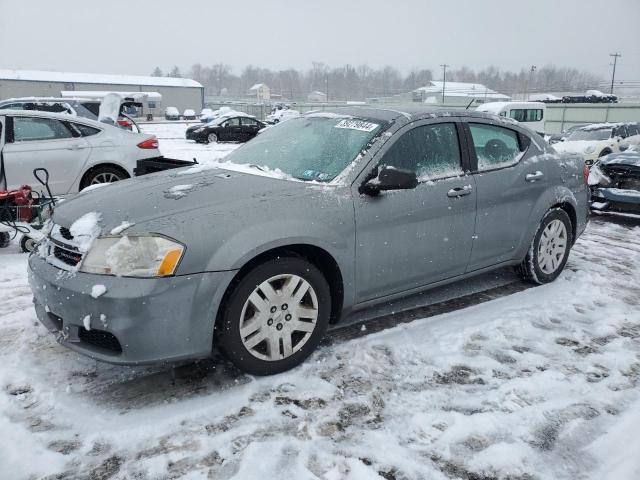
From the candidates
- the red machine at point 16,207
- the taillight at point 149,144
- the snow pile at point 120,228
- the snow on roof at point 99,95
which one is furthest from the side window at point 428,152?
the snow on roof at point 99,95

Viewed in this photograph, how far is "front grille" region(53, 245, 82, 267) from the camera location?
112 inches

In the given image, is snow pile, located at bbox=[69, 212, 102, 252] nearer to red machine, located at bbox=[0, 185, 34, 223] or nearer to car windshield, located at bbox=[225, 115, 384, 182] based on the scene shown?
car windshield, located at bbox=[225, 115, 384, 182]

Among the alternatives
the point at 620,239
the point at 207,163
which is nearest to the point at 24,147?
the point at 207,163

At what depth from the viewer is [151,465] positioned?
233 cm

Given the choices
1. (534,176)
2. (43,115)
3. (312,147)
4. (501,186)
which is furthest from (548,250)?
(43,115)

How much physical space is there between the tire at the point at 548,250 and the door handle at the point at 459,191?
110 cm

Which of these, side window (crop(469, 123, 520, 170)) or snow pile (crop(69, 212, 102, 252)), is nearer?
snow pile (crop(69, 212, 102, 252))

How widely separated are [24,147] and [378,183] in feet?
18.2

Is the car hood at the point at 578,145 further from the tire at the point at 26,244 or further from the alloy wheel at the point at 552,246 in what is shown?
the tire at the point at 26,244

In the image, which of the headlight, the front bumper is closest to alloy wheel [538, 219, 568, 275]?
the front bumper

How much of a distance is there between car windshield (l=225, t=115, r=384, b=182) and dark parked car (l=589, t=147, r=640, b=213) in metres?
5.41

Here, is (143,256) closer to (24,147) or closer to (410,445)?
(410,445)

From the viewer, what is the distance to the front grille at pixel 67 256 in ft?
9.32

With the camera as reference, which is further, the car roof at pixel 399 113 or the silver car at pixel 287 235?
the car roof at pixel 399 113
